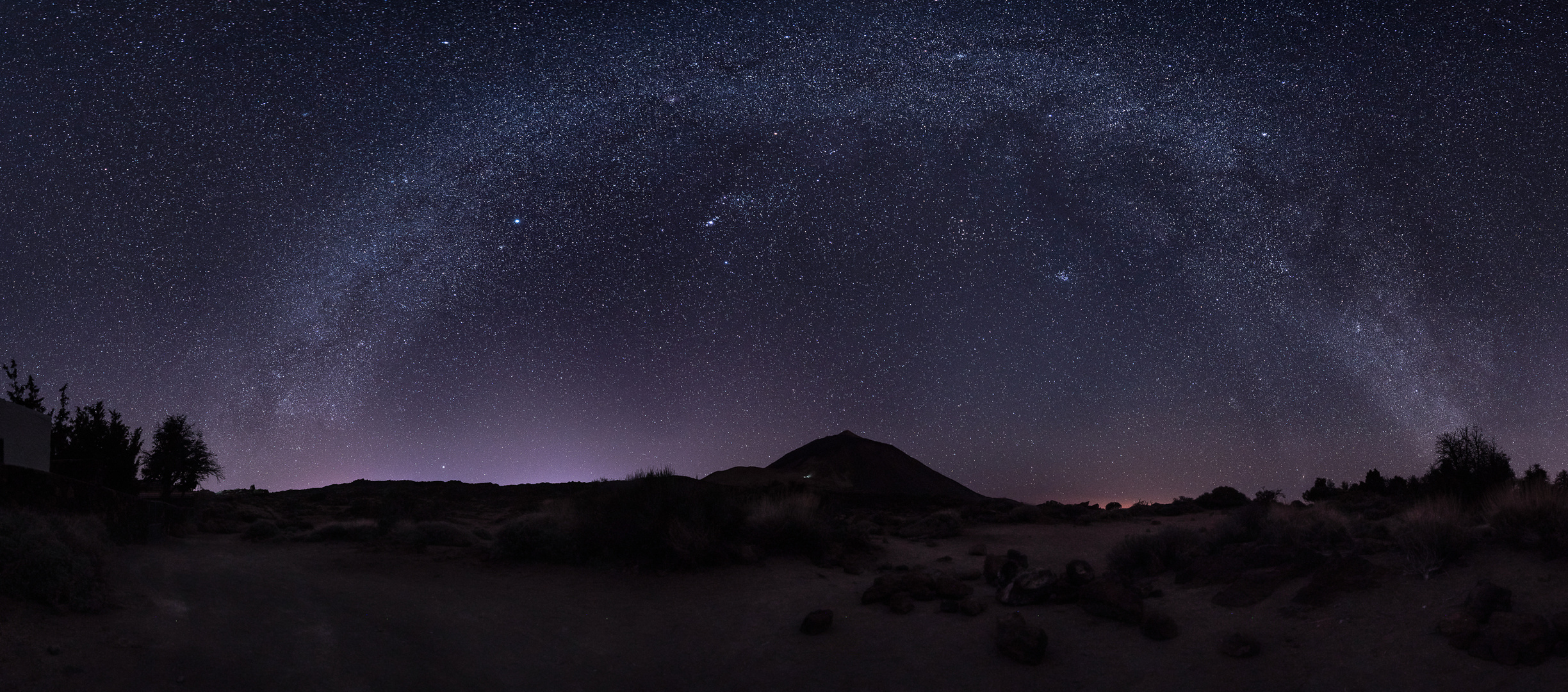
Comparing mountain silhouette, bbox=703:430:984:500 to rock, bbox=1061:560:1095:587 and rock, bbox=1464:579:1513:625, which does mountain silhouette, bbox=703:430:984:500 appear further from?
rock, bbox=1464:579:1513:625

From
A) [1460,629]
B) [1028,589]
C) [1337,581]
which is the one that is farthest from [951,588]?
[1460,629]

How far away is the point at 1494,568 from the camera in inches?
404

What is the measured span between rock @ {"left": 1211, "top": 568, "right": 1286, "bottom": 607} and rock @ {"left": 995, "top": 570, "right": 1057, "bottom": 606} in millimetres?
2326

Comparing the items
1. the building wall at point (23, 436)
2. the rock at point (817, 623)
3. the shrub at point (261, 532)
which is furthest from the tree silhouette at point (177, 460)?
the rock at point (817, 623)

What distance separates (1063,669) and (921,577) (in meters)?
3.81

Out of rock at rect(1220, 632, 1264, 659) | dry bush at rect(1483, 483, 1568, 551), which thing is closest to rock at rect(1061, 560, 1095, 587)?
rock at rect(1220, 632, 1264, 659)

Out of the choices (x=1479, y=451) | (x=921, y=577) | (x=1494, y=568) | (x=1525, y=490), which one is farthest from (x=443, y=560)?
(x=1479, y=451)

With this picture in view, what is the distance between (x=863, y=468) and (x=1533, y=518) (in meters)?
51.7

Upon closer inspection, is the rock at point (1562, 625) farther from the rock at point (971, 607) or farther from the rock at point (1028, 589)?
the rock at point (971, 607)

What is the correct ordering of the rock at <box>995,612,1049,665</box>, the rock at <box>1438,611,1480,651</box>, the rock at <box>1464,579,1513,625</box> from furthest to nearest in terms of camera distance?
the rock at <box>995,612,1049,665</box> < the rock at <box>1464,579,1513,625</box> < the rock at <box>1438,611,1480,651</box>

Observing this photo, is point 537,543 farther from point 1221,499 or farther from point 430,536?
point 1221,499

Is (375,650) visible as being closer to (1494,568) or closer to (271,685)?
(271,685)

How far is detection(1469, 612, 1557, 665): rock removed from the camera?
8078 millimetres

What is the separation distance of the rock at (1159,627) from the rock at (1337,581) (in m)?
1.73
